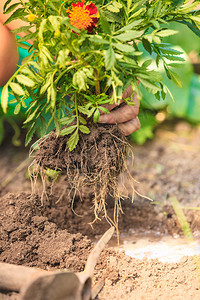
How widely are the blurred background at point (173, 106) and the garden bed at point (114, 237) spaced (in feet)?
1.41

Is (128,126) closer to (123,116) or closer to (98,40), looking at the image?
(123,116)

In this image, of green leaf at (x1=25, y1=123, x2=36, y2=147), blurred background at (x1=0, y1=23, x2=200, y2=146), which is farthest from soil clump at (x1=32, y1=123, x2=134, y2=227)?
blurred background at (x1=0, y1=23, x2=200, y2=146)

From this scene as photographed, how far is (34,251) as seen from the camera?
4.25ft

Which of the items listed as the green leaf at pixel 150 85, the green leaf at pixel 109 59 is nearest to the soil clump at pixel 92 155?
the green leaf at pixel 150 85

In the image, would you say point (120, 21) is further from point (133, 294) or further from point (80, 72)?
point (133, 294)

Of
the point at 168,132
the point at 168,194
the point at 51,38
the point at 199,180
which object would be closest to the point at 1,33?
the point at 51,38

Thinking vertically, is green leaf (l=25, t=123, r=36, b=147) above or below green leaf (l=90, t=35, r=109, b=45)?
below

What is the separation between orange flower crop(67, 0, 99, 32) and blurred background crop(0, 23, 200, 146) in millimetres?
1398

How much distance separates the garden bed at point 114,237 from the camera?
1.21 m

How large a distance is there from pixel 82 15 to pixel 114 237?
3.44ft

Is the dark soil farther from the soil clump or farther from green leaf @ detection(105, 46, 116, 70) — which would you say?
green leaf @ detection(105, 46, 116, 70)

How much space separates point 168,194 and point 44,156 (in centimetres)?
92

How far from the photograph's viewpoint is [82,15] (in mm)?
1043

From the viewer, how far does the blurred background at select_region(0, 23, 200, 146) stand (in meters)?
2.66
